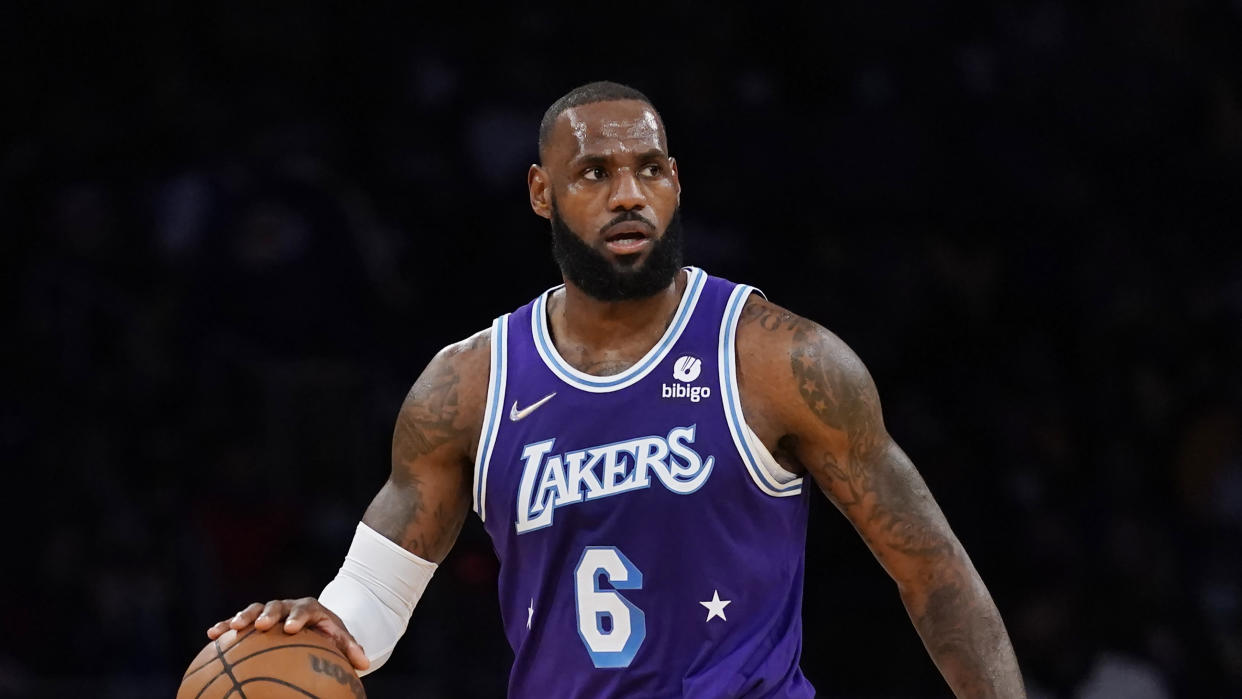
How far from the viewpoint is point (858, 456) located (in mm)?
3387

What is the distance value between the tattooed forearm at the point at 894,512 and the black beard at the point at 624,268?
1.10 feet

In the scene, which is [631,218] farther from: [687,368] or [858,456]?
[858,456]

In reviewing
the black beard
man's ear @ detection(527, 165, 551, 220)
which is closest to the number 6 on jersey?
the black beard

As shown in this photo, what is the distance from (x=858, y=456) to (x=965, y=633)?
16.3 inches

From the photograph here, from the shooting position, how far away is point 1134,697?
5820 millimetres

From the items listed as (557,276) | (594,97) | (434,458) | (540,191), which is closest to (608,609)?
(434,458)

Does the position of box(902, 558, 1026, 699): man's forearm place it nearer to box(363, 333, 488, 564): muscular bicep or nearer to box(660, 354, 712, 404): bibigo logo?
box(660, 354, 712, 404): bibigo logo

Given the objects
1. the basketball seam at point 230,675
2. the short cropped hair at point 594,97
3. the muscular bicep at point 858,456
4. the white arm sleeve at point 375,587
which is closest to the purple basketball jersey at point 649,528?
the muscular bicep at point 858,456

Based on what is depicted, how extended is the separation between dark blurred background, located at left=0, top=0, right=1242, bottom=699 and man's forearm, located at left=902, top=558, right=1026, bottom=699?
8.48 feet

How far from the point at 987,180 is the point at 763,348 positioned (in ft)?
12.3

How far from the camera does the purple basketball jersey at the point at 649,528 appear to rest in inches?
132

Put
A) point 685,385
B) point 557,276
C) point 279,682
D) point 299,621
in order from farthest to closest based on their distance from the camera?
point 557,276 → point 685,385 → point 299,621 → point 279,682

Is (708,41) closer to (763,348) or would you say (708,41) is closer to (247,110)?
(247,110)

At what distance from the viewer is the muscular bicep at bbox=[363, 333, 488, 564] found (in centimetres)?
366
